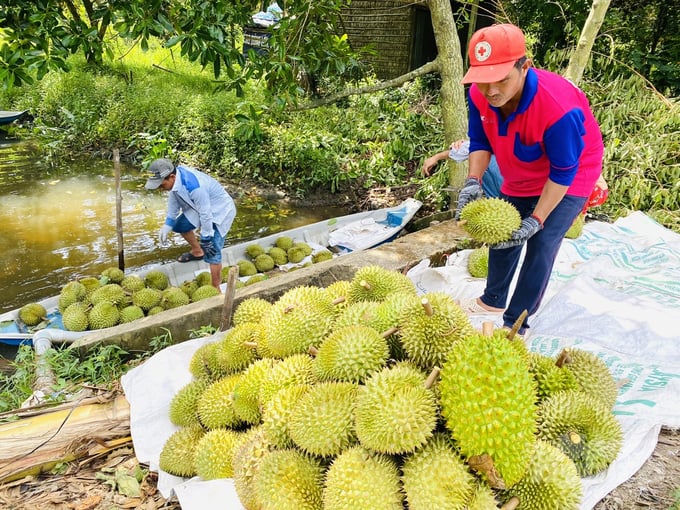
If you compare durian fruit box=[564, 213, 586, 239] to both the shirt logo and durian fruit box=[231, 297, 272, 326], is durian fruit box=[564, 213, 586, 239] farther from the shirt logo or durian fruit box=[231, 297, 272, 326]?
durian fruit box=[231, 297, 272, 326]

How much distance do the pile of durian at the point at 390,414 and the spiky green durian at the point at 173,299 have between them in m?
2.24

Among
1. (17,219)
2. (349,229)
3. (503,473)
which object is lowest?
(17,219)

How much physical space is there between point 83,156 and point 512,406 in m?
11.4

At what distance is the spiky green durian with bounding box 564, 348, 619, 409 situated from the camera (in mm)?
1754

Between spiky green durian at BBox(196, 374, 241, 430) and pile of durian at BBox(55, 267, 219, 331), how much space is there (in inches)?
92.8

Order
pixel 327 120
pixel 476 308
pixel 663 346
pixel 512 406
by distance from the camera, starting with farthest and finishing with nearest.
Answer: pixel 327 120 → pixel 476 308 → pixel 663 346 → pixel 512 406

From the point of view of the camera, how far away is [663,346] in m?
2.45

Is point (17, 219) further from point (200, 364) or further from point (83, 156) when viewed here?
point (200, 364)

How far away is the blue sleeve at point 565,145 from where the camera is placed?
218 cm

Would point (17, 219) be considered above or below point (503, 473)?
below

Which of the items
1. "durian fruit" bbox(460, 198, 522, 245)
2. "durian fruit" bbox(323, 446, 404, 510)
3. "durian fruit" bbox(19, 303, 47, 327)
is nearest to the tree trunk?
"durian fruit" bbox(460, 198, 522, 245)

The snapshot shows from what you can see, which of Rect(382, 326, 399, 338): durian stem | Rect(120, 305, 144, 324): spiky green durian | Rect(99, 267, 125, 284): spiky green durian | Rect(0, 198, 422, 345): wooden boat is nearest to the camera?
Rect(382, 326, 399, 338): durian stem

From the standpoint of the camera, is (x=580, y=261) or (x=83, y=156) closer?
(x=580, y=261)

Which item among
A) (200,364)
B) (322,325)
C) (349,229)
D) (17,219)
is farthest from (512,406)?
(17,219)
